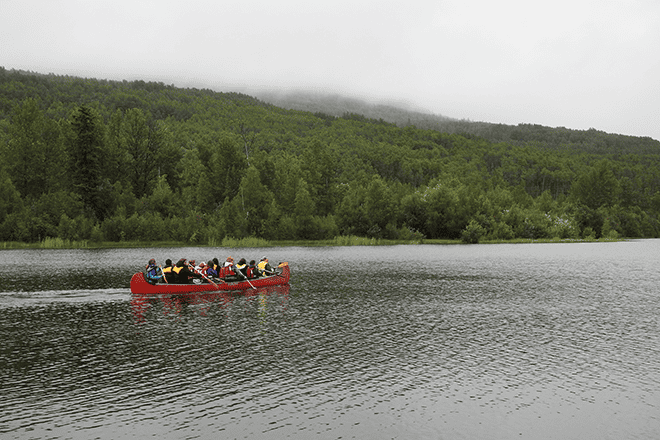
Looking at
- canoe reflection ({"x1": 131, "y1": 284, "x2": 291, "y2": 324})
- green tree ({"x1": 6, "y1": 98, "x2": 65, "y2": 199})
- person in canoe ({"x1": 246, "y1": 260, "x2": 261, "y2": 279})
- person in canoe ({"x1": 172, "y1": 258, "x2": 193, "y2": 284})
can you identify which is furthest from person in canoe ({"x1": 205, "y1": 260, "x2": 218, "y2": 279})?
green tree ({"x1": 6, "y1": 98, "x2": 65, "y2": 199})

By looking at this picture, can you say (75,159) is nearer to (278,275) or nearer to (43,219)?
(43,219)

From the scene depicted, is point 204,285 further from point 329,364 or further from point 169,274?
point 329,364

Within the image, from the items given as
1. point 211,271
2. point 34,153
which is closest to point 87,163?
point 34,153

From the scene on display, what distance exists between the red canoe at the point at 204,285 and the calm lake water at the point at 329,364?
929 mm

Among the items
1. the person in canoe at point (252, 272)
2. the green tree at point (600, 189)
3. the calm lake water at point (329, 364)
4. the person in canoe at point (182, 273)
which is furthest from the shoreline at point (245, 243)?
the green tree at point (600, 189)

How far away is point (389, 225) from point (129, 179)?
63433 mm

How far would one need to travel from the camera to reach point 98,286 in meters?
45.7

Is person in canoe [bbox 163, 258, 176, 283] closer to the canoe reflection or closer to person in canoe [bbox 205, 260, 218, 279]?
the canoe reflection

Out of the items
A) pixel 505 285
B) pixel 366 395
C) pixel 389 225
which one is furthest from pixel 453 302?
pixel 389 225

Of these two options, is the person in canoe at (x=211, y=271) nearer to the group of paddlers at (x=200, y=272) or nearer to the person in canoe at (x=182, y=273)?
the group of paddlers at (x=200, y=272)

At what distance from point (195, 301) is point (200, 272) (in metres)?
5.23

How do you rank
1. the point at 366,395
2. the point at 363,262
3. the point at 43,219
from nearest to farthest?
the point at 366,395 < the point at 363,262 < the point at 43,219

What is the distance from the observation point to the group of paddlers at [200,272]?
1660 inches

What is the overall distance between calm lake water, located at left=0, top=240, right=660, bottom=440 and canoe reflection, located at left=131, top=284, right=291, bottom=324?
0.83 ft
